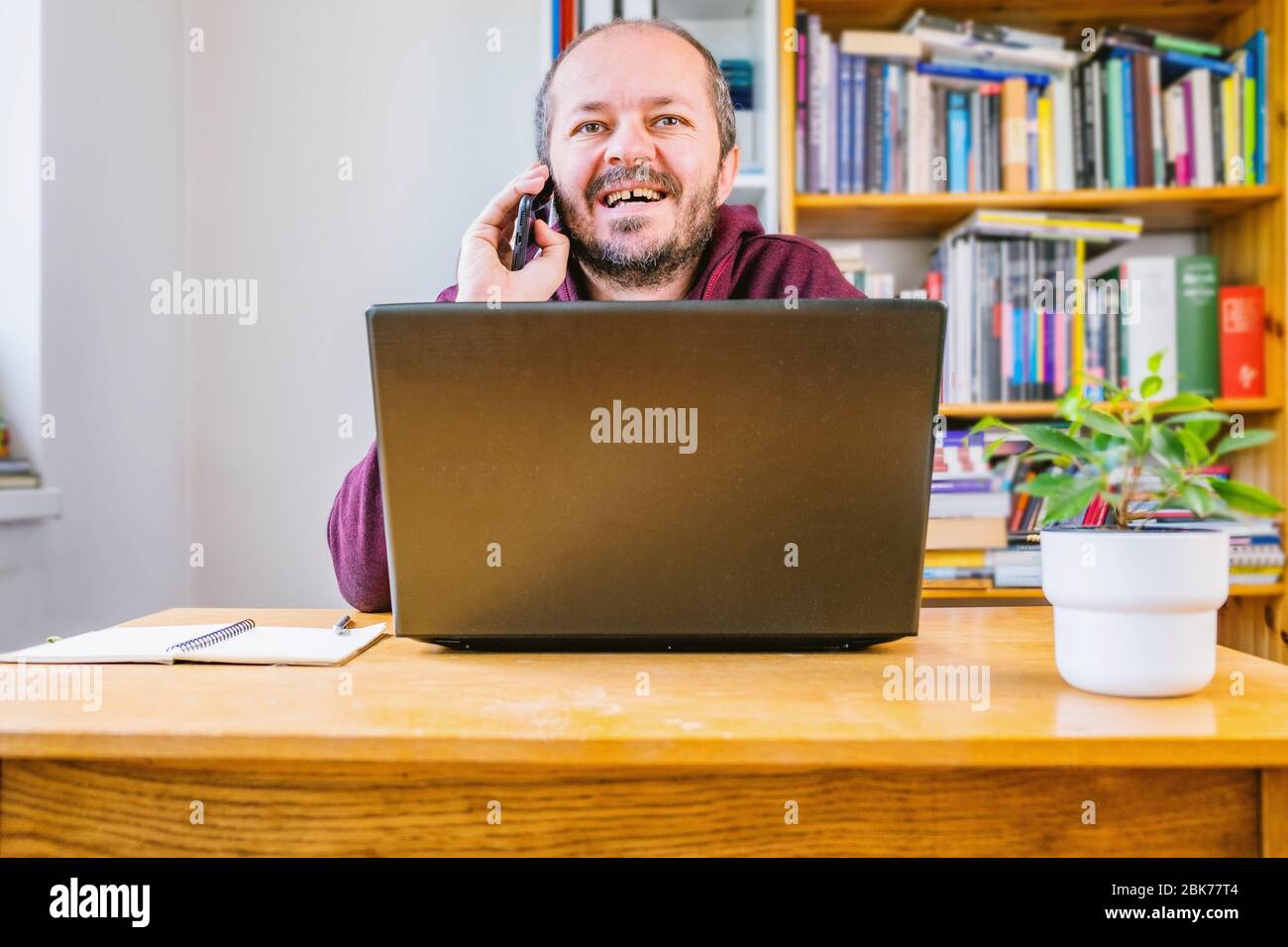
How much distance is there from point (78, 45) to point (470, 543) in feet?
5.13

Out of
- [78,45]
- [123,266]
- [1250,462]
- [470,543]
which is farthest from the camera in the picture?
[1250,462]

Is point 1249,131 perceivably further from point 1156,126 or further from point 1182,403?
point 1182,403

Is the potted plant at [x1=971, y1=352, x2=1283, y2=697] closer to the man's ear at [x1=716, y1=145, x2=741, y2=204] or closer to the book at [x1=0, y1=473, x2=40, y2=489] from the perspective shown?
the man's ear at [x1=716, y1=145, x2=741, y2=204]

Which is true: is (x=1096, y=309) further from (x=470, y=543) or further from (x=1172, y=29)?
(x=470, y=543)

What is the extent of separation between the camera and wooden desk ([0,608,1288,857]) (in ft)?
1.76

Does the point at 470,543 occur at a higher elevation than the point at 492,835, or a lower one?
higher

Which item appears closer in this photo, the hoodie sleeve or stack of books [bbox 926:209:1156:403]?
the hoodie sleeve

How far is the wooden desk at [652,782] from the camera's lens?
54 cm

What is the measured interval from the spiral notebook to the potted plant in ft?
1.80

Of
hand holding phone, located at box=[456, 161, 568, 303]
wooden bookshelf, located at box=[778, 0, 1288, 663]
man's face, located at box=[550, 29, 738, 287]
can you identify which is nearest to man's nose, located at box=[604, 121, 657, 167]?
man's face, located at box=[550, 29, 738, 287]

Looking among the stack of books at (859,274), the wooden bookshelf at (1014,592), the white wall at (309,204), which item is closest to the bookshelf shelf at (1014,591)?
the wooden bookshelf at (1014,592)

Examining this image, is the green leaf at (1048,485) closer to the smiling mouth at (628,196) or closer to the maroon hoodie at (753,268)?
the maroon hoodie at (753,268)
